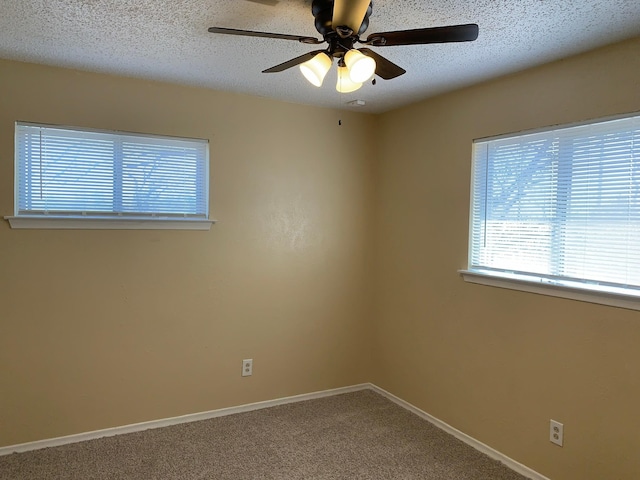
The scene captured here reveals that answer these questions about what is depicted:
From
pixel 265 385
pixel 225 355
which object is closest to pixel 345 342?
pixel 265 385

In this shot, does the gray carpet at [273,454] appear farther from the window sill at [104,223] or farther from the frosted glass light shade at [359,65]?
the frosted glass light shade at [359,65]

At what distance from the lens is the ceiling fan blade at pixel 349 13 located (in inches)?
55.9

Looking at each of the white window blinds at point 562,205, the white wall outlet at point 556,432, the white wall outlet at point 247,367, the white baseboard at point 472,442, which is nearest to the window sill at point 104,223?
the white wall outlet at point 247,367

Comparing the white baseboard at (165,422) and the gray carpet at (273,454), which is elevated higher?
the white baseboard at (165,422)

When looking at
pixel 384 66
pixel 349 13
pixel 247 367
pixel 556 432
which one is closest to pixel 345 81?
pixel 384 66

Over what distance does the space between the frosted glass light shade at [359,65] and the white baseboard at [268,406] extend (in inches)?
94.0

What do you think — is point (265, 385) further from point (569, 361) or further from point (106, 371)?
point (569, 361)

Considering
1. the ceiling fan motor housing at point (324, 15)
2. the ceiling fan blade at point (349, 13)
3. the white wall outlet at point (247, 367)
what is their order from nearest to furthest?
1. the ceiling fan blade at point (349, 13)
2. the ceiling fan motor housing at point (324, 15)
3. the white wall outlet at point (247, 367)

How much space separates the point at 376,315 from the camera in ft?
12.7

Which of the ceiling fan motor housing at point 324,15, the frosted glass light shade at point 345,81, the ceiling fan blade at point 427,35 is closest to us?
the ceiling fan blade at point 427,35

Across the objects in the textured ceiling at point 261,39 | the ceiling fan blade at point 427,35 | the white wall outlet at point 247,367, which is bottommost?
the white wall outlet at point 247,367

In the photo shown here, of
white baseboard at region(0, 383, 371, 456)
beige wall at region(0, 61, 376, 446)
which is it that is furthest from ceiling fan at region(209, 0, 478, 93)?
white baseboard at region(0, 383, 371, 456)

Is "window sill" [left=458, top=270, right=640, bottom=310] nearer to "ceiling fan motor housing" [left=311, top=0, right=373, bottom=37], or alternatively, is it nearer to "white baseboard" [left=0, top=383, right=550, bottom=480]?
"white baseboard" [left=0, top=383, right=550, bottom=480]

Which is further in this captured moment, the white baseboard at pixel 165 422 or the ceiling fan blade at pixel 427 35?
the white baseboard at pixel 165 422
